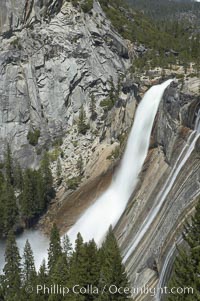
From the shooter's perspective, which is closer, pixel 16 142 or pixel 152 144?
pixel 152 144

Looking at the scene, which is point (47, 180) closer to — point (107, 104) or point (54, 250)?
point (107, 104)

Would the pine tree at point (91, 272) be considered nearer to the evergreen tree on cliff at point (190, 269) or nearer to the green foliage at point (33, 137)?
the evergreen tree on cliff at point (190, 269)

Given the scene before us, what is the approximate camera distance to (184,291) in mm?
28844

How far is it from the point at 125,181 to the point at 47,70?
136 ft

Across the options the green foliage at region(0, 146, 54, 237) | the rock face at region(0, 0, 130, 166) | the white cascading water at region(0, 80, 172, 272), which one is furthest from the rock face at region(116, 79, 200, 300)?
Result: the rock face at region(0, 0, 130, 166)

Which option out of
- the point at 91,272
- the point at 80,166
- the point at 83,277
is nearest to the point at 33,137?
the point at 80,166

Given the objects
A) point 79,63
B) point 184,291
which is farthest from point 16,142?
point 184,291

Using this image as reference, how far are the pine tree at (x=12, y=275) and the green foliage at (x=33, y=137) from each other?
37.0 m

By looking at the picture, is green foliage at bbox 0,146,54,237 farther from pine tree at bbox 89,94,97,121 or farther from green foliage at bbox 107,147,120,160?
green foliage at bbox 107,147,120,160

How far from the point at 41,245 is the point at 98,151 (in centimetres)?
1937

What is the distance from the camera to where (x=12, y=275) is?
55.7 meters

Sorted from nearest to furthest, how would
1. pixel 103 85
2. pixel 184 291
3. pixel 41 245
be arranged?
pixel 184 291 → pixel 41 245 → pixel 103 85

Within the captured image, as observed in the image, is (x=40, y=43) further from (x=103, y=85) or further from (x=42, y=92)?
(x=103, y=85)

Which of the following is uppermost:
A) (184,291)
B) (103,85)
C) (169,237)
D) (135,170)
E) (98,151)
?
(103,85)
